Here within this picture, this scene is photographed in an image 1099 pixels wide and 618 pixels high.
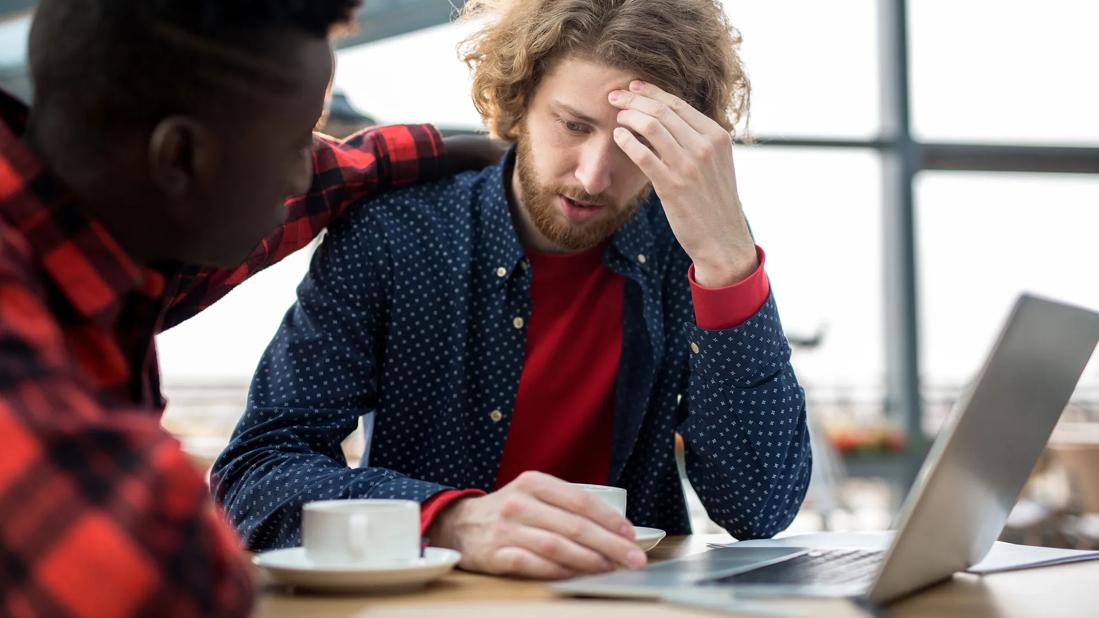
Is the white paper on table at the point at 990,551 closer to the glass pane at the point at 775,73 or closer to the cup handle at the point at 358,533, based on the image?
the cup handle at the point at 358,533

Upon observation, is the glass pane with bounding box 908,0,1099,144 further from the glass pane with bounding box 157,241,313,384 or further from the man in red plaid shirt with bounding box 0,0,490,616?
the man in red plaid shirt with bounding box 0,0,490,616

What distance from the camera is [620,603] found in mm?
688

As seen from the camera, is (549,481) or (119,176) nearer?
(119,176)

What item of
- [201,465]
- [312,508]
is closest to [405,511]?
[312,508]

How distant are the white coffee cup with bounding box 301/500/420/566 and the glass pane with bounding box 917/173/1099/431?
4.29 m

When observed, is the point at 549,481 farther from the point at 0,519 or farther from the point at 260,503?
the point at 0,519

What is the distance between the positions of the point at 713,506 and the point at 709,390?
0.55 feet

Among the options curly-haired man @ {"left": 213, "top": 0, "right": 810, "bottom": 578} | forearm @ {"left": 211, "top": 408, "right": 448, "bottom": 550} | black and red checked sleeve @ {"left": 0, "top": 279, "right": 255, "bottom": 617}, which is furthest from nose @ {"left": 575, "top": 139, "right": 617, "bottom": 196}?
black and red checked sleeve @ {"left": 0, "top": 279, "right": 255, "bottom": 617}

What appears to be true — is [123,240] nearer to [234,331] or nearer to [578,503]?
[578,503]

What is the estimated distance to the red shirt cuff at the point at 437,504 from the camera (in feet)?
3.04

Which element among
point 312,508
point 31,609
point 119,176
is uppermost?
point 119,176

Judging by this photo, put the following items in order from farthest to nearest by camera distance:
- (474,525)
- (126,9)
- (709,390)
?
(709,390)
(474,525)
(126,9)

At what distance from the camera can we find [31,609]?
1.31 ft

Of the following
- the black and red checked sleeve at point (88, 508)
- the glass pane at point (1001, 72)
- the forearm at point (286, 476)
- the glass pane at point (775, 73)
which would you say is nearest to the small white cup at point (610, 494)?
the forearm at point (286, 476)
